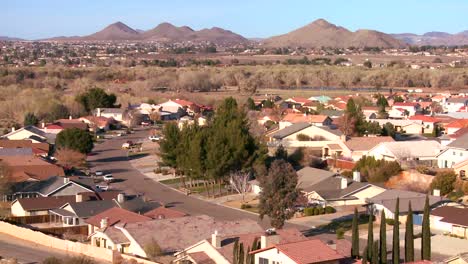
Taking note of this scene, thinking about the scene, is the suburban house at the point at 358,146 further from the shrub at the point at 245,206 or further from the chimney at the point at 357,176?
the shrub at the point at 245,206

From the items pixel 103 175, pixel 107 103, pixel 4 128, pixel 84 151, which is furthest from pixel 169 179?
pixel 107 103

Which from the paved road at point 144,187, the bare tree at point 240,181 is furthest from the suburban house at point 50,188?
the bare tree at point 240,181

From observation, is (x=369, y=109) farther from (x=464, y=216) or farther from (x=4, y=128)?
(x=464, y=216)

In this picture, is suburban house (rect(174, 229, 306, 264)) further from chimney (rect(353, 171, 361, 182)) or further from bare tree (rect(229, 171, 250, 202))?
chimney (rect(353, 171, 361, 182))

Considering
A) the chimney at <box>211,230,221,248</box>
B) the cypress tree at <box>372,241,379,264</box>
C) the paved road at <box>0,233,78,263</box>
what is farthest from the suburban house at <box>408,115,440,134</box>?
the chimney at <box>211,230,221,248</box>

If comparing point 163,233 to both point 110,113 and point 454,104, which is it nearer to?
point 110,113

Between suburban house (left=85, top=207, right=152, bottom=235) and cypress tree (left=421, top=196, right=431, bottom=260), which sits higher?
cypress tree (left=421, top=196, right=431, bottom=260)
